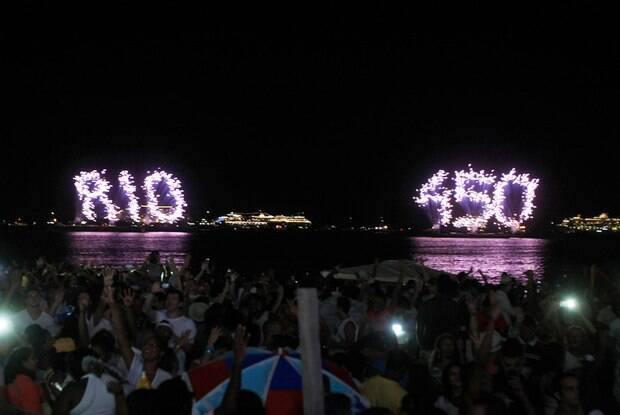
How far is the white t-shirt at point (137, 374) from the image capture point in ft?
21.6

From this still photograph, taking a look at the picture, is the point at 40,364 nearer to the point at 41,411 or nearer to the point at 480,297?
the point at 41,411

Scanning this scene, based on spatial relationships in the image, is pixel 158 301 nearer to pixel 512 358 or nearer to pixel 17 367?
pixel 17 367

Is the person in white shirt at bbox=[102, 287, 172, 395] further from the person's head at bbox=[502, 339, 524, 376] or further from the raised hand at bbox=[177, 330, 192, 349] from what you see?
the person's head at bbox=[502, 339, 524, 376]

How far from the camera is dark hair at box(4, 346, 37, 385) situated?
6.46 meters

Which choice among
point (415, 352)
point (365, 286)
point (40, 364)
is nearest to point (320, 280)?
point (365, 286)

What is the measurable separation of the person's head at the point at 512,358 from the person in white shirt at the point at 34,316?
507 cm

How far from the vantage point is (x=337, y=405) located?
5.36 m

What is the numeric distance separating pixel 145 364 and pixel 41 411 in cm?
86

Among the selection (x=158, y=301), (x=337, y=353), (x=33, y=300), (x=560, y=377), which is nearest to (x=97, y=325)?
(x=33, y=300)

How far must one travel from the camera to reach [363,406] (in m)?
5.86

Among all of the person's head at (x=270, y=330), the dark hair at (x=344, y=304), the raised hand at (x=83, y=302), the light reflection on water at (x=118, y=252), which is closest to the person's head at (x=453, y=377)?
the person's head at (x=270, y=330)

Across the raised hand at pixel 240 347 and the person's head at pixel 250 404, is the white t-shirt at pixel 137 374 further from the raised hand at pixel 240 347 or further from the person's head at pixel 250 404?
the person's head at pixel 250 404

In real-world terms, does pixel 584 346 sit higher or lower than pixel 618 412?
higher

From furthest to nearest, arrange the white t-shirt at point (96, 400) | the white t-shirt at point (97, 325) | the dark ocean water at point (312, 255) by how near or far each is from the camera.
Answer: the dark ocean water at point (312, 255)
the white t-shirt at point (97, 325)
the white t-shirt at point (96, 400)
